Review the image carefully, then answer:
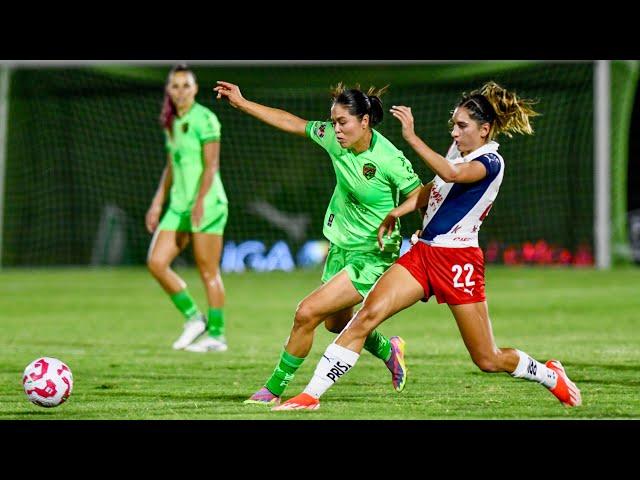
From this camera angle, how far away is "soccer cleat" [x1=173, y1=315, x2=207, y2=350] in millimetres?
10812

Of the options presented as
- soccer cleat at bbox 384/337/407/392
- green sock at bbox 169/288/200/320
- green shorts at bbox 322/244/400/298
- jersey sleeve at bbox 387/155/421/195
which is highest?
jersey sleeve at bbox 387/155/421/195

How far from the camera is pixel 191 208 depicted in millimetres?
10695

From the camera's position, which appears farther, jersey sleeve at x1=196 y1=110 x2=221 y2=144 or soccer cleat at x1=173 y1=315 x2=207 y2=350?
soccer cleat at x1=173 y1=315 x2=207 y2=350

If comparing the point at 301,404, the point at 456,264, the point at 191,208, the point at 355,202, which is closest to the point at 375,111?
the point at 355,202

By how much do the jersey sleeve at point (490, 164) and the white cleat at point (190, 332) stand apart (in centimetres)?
487

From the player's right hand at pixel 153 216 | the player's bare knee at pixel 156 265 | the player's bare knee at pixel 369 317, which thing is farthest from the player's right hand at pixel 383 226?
the player's right hand at pixel 153 216

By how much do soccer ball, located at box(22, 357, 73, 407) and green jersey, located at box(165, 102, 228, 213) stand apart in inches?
149

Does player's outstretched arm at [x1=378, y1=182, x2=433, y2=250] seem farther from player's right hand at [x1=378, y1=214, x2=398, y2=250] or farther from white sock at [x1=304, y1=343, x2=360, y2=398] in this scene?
white sock at [x1=304, y1=343, x2=360, y2=398]

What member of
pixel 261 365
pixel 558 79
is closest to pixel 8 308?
pixel 261 365

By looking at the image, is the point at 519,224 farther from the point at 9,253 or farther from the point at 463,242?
the point at 463,242

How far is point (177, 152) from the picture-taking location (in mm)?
10867

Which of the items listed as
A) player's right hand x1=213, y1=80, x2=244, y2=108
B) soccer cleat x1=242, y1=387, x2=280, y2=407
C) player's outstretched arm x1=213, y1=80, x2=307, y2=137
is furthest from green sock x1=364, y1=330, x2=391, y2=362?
player's right hand x1=213, y1=80, x2=244, y2=108

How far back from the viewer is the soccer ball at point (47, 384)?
22.6 ft

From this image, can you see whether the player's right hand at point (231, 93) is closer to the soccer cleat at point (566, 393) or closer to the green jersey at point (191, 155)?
the soccer cleat at point (566, 393)
